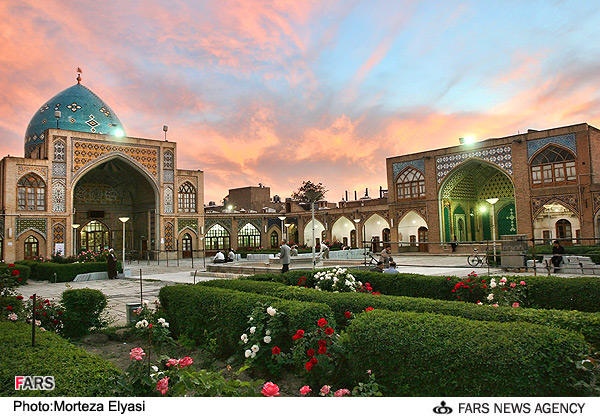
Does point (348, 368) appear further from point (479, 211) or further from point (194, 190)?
point (194, 190)

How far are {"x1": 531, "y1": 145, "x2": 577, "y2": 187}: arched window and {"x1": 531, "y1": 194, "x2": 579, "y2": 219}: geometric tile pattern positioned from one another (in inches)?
29.9

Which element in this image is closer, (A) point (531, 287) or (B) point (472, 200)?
(A) point (531, 287)

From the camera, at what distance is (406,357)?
10.6 feet

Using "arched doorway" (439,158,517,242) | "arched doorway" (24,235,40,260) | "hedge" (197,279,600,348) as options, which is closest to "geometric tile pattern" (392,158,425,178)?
"arched doorway" (439,158,517,242)

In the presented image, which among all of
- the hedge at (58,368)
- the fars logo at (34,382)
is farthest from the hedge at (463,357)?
the fars logo at (34,382)

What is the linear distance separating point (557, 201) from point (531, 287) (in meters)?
20.3

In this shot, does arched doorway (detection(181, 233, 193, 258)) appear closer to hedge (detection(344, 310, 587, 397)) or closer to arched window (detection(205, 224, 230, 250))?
arched window (detection(205, 224, 230, 250))

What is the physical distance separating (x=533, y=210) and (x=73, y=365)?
2614cm

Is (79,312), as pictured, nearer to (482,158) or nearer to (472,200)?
(482,158)

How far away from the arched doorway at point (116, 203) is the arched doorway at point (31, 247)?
537cm

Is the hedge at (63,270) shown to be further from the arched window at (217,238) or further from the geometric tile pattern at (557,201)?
the geometric tile pattern at (557,201)

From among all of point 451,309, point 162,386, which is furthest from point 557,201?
point 162,386

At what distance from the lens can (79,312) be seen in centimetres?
628
